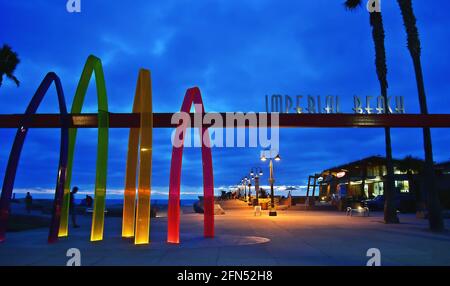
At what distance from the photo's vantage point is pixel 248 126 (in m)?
15.6

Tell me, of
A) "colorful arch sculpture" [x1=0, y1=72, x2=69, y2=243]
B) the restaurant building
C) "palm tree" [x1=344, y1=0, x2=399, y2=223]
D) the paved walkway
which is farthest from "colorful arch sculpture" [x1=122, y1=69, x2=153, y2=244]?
the restaurant building

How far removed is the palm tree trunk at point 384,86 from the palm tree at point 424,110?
3308mm

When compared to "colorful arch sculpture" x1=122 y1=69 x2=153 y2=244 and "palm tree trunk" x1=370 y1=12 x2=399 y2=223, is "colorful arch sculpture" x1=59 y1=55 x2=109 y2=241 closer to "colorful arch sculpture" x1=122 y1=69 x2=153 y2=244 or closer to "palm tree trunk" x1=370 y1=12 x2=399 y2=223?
"colorful arch sculpture" x1=122 y1=69 x2=153 y2=244

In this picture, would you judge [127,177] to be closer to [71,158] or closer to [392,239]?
[71,158]

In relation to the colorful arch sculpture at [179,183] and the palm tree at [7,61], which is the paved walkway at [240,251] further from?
the palm tree at [7,61]

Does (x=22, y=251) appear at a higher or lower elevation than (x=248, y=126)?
lower

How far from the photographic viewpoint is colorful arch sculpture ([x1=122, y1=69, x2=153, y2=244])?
1304 centimetres

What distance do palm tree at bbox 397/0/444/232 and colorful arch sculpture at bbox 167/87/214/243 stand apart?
9736 mm

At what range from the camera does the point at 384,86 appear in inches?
878

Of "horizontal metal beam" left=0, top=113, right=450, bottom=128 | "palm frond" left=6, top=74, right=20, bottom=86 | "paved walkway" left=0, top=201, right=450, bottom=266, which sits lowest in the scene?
"paved walkway" left=0, top=201, right=450, bottom=266

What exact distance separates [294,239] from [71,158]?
8.98m

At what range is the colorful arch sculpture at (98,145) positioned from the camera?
13.9 m

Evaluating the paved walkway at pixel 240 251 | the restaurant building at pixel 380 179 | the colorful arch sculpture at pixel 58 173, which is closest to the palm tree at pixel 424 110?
the paved walkway at pixel 240 251
